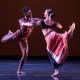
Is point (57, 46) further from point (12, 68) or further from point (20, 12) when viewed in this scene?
point (20, 12)

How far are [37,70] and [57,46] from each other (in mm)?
1182

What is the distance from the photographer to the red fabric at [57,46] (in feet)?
32.4

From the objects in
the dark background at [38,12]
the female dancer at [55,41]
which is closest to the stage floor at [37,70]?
the female dancer at [55,41]

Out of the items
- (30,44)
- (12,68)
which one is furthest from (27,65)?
(30,44)

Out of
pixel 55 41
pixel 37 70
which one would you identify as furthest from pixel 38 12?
pixel 55 41

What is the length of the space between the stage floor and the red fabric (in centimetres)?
48

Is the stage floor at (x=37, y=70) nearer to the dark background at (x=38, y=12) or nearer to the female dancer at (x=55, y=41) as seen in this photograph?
the female dancer at (x=55, y=41)

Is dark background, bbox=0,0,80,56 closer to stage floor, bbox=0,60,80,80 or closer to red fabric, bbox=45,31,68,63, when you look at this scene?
stage floor, bbox=0,60,80,80

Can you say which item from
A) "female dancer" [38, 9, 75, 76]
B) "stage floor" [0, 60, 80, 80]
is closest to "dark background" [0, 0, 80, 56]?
"stage floor" [0, 60, 80, 80]

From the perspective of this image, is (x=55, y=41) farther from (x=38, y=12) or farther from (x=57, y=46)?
(x=38, y=12)

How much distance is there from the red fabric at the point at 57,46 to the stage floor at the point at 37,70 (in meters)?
0.48

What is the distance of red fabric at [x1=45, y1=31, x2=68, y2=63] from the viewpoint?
32.4 feet

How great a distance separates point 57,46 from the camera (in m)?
10.0

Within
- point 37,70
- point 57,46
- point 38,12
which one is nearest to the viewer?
point 57,46
